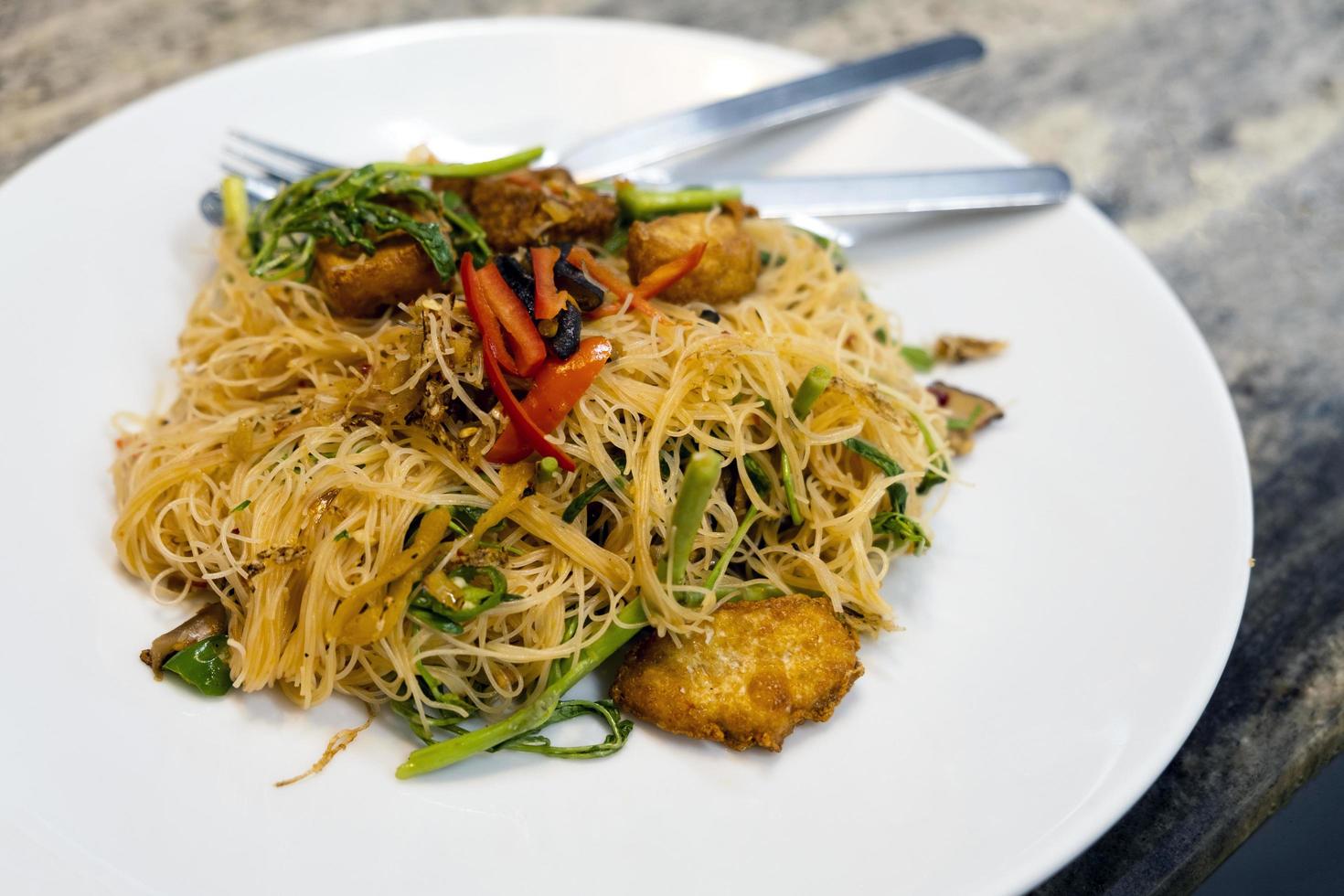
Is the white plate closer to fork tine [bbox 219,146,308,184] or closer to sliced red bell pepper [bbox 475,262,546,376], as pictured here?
fork tine [bbox 219,146,308,184]

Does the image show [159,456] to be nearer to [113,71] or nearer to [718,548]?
[718,548]

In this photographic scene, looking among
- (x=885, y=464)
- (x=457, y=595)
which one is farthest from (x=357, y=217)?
(x=885, y=464)

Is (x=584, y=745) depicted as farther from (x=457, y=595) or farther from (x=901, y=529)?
(x=901, y=529)

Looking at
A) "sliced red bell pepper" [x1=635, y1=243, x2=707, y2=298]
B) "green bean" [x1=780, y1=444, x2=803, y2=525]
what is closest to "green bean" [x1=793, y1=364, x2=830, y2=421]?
"green bean" [x1=780, y1=444, x2=803, y2=525]

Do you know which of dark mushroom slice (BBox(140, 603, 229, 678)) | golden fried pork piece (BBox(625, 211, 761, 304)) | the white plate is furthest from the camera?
golden fried pork piece (BBox(625, 211, 761, 304))

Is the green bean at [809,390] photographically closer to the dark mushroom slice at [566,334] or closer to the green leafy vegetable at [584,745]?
the dark mushroom slice at [566,334]

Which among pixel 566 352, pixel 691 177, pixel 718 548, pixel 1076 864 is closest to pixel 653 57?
pixel 691 177

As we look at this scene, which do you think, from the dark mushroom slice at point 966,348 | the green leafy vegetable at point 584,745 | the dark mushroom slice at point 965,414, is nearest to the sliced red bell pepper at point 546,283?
the green leafy vegetable at point 584,745
